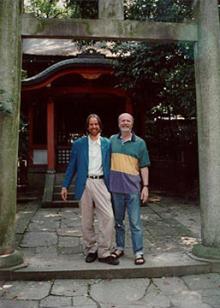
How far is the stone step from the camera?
14.7 feet

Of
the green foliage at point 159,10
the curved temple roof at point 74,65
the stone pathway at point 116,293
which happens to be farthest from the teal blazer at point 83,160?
the curved temple roof at point 74,65

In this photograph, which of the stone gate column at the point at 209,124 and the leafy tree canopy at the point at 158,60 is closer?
the stone gate column at the point at 209,124

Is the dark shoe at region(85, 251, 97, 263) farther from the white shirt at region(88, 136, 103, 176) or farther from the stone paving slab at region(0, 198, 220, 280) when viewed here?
the white shirt at region(88, 136, 103, 176)

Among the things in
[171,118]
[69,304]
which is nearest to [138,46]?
[171,118]

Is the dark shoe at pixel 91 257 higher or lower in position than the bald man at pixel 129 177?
lower

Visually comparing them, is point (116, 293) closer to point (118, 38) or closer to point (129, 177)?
point (129, 177)

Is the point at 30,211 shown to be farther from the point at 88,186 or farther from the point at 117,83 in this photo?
the point at 117,83

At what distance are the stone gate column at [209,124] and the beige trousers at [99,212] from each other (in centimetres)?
123

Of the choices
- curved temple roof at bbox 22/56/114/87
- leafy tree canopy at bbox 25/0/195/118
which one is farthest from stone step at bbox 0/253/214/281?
curved temple roof at bbox 22/56/114/87

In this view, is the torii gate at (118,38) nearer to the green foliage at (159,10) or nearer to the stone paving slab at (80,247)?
the stone paving slab at (80,247)

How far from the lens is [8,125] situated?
459 cm

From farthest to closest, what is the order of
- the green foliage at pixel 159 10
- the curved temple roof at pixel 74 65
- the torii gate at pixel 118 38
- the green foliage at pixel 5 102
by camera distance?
the curved temple roof at pixel 74 65 → the green foliage at pixel 159 10 → the torii gate at pixel 118 38 → the green foliage at pixel 5 102

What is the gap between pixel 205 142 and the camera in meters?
4.94

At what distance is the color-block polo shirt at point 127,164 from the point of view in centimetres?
473
